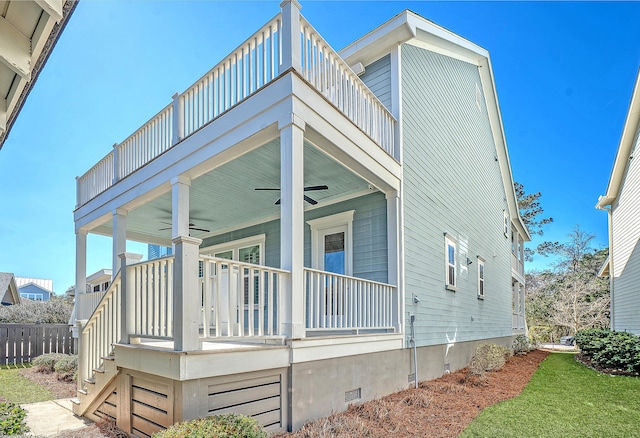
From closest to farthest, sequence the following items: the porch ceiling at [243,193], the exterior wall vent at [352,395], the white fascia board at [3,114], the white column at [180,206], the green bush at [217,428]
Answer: the white fascia board at [3,114]
the green bush at [217,428]
the exterior wall vent at [352,395]
the white column at [180,206]
the porch ceiling at [243,193]

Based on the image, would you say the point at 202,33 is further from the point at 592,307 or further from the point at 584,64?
the point at 584,64

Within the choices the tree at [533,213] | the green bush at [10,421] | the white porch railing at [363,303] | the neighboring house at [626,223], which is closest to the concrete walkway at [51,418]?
the green bush at [10,421]

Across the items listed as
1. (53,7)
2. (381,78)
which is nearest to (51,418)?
(53,7)

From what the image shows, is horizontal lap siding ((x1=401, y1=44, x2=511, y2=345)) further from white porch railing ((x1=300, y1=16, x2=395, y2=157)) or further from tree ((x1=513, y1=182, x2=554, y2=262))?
tree ((x1=513, y1=182, x2=554, y2=262))

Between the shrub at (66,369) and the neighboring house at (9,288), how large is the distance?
10670 millimetres

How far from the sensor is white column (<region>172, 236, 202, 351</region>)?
397 cm

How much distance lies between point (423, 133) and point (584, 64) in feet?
127

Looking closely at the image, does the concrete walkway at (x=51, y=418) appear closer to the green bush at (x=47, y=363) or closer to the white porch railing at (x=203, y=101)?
the green bush at (x=47, y=363)

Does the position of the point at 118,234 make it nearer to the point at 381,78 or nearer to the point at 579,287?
the point at 381,78

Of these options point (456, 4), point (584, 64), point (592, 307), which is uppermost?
point (584, 64)

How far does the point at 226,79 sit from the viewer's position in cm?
608

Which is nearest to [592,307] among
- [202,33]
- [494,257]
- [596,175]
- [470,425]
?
[494,257]

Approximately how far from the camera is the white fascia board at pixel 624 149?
13492 mm

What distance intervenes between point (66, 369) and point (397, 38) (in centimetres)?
1038
